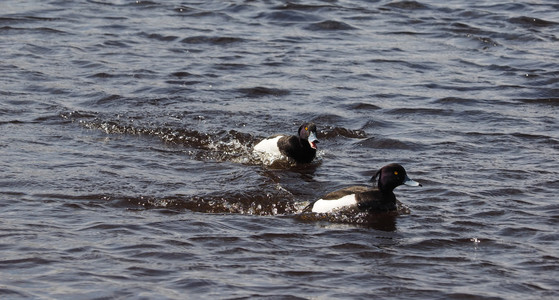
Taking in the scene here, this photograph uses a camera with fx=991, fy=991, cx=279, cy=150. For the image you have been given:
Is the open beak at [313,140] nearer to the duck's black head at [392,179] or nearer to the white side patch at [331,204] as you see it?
the duck's black head at [392,179]

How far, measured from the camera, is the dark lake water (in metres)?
8.21

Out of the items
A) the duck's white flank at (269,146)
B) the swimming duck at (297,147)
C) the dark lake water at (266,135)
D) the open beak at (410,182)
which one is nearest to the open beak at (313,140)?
the swimming duck at (297,147)

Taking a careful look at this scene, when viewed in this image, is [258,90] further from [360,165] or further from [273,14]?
[273,14]

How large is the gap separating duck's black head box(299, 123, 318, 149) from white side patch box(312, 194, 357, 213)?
2.16 m

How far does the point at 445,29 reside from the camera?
18.9 meters

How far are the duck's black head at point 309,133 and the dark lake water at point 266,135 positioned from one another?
289 mm

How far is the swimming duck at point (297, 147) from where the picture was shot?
12.1 m

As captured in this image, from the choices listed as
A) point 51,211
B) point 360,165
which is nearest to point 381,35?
point 360,165

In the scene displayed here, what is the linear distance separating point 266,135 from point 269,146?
86 cm

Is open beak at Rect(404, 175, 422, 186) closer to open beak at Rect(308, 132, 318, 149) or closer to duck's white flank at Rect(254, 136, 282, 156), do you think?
open beak at Rect(308, 132, 318, 149)

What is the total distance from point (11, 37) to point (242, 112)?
249 inches

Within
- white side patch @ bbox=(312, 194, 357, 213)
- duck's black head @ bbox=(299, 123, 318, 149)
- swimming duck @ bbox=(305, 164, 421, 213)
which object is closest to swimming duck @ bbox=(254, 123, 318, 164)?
duck's black head @ bbox=(299, 123, 318, 149)

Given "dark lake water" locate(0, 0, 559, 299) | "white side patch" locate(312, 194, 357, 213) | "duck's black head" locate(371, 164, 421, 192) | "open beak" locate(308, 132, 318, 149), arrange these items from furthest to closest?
1. "open beak" locate(308, 132, 318, 149)
2. "duck's black head" locate(371, 164, 421, 192)
3. "white side patch" locate(312, 194, 357, 213)
4. "dark lake water" locate(0, 0, 559, 299)

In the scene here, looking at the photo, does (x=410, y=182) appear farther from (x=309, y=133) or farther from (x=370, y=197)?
(x=309, y=133)
